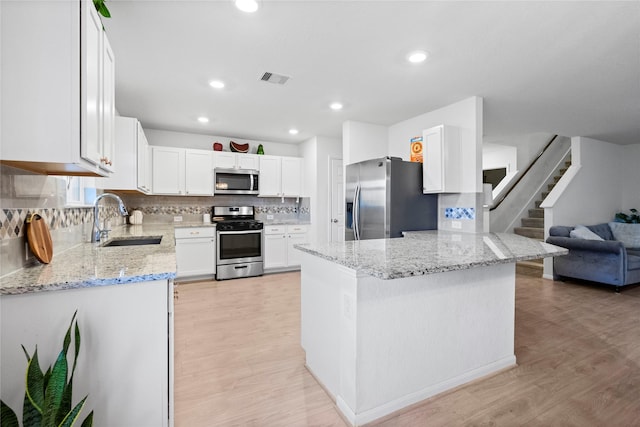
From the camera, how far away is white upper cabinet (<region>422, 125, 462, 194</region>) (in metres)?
3.18

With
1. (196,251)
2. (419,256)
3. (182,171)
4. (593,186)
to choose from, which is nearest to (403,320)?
(419,256)

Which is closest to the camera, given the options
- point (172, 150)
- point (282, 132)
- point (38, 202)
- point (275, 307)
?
point (38, 202)

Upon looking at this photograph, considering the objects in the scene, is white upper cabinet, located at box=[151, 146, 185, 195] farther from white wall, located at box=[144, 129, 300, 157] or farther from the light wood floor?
the light wood floor

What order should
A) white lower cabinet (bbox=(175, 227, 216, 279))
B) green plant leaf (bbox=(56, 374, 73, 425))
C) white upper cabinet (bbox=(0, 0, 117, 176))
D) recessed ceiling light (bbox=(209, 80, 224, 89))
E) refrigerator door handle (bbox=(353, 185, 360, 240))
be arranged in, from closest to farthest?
green plant leaf (bbox=(56, 374, 73, 425)) → white upper cabinet (bbox=(0, 0, 117, 176)) → recessed ceiling light (bbox=(209, 80, 224, 89)) → refrigerator door handle (bbox=(353, 185, 360, 240)) → white lower cabinet (bbox=(175, 227, 216, 279))

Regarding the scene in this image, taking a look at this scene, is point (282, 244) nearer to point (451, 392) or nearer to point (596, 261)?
point (451, 392)

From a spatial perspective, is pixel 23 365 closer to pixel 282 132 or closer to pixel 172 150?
pixel 172 150

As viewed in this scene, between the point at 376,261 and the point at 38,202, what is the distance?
71.1 inches

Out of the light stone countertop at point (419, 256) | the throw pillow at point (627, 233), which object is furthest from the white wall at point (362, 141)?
the throw pillow at point (627, 233)

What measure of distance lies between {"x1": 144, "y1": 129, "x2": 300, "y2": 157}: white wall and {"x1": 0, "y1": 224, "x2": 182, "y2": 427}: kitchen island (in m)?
3.79

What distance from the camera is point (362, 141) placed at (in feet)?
13.9

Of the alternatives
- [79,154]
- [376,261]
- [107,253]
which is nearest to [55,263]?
[107,253]

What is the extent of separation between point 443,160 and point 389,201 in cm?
71

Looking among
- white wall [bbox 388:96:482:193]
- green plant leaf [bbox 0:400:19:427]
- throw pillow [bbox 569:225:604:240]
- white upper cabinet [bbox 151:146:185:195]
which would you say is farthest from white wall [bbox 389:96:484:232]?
white upper cabinet [bbox 151:146:185:195]

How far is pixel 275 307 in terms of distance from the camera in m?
3.37
